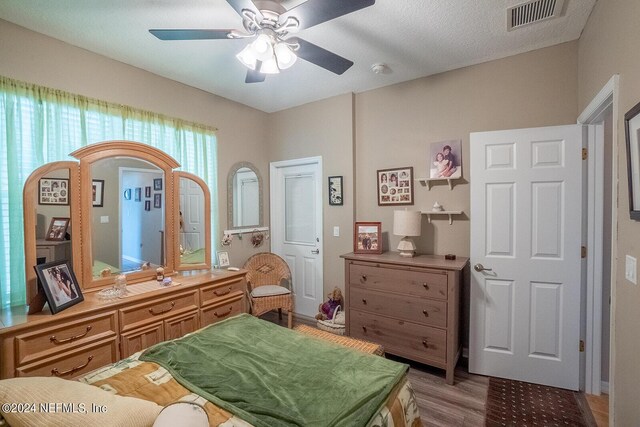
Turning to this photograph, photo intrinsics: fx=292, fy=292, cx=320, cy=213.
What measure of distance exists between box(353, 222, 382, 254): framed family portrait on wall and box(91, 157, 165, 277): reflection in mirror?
1.91 metres

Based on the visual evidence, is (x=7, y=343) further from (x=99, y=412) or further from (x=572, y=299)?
(x=572, y=299)

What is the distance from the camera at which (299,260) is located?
392 centimetres

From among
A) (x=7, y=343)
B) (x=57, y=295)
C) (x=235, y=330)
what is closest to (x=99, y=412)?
(x=235, y=330)

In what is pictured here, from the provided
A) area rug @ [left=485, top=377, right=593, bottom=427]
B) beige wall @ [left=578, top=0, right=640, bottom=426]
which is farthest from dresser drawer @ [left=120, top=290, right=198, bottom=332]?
beige wall @ [left=578, top=0, right=640, bottom=426]

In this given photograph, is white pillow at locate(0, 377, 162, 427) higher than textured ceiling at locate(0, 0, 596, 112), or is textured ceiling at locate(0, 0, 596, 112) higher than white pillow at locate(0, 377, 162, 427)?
textured ceiling at locate(0, 0, 596, 112)

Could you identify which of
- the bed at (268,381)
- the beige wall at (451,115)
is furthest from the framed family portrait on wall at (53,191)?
the beige wall at (451,115)

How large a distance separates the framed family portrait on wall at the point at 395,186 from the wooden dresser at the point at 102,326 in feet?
6.05

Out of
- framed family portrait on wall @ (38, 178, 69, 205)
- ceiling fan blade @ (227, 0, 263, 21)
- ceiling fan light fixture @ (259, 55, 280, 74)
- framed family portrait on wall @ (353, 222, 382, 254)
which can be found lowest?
framed family portrait on wall @ (353, 222, 382, 254)

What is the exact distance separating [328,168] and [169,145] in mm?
1731

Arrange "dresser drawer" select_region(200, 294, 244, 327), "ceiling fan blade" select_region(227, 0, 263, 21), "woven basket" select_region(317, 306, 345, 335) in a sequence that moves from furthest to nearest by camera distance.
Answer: "woven basket" select_region(317, 306, 345, 335)
"dresser drawer" select_region(200, 294, 244, 327)
"ceiling fan blade" select_region(227, 0, 263, 21)

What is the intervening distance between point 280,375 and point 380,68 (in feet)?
8.48

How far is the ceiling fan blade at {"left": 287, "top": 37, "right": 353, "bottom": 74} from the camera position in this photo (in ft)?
5.82

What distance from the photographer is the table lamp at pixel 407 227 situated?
2.75m

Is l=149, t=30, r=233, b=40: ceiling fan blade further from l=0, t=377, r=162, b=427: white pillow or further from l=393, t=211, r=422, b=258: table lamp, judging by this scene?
l=393, t=211, r=422, b=258: table lamp
